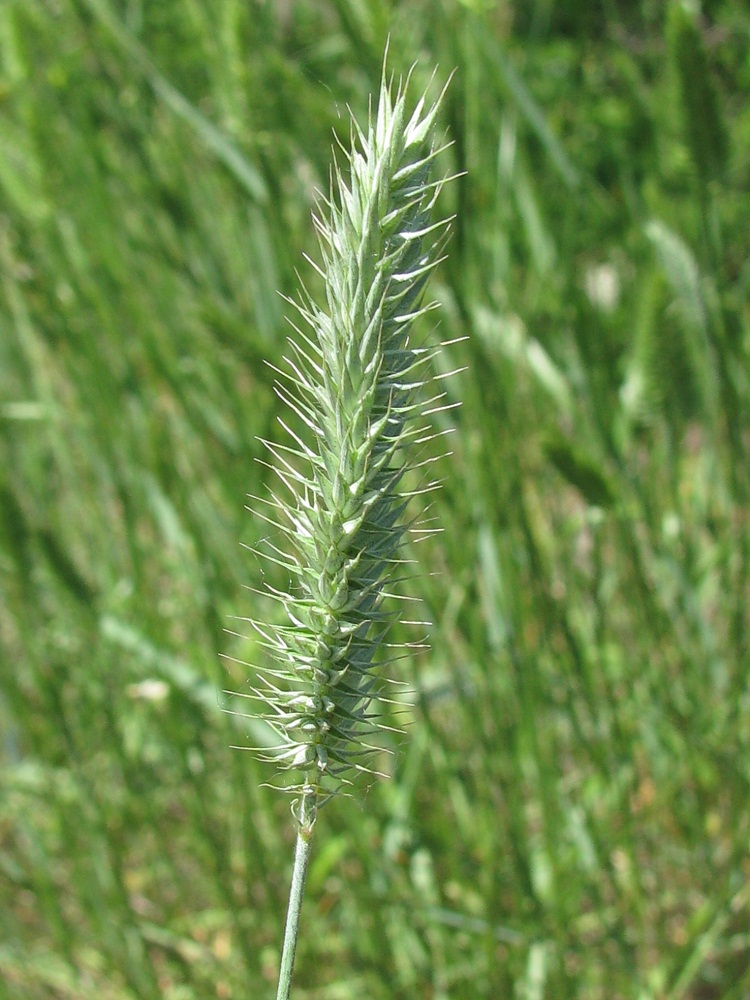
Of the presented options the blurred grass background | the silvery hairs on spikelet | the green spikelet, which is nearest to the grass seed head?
the silvery hairs on spikelet

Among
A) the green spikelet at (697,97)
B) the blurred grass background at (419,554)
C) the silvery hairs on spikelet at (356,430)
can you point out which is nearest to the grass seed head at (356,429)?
the silvery hairs on spikelet at (356,430)

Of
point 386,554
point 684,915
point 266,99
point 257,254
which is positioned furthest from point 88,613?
point 684,915

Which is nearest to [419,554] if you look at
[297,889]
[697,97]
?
[697,97]

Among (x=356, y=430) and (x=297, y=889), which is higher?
(x=356, y=430)

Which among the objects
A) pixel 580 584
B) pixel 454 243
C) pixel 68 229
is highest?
pixel 68 229

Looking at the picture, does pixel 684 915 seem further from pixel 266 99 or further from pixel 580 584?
pixel 266 99

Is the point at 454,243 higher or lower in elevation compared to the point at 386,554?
higher

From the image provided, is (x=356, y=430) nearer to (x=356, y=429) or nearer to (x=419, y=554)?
(x=356, y=429)
